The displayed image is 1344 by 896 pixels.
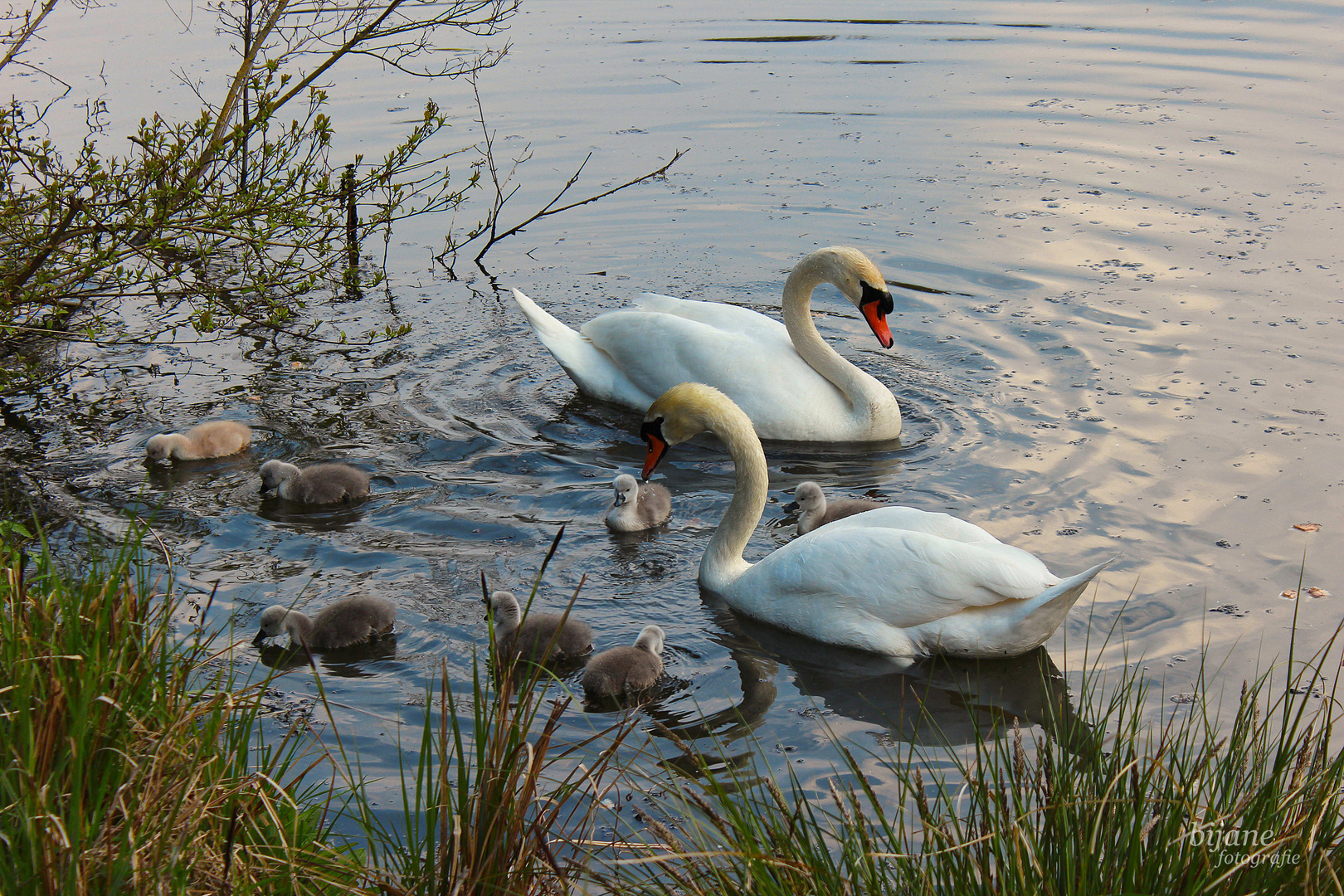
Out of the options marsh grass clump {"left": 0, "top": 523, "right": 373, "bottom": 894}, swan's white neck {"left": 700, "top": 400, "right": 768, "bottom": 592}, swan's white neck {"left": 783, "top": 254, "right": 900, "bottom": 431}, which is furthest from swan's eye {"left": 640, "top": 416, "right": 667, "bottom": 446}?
marsh grass clump {"left": 0, "top": 523, "right": 373, "bottom": 894}

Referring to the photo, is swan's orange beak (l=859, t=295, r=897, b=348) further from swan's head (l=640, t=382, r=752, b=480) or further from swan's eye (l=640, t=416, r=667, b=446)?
swan's eye (l=640, t=416, r=667, b=446)

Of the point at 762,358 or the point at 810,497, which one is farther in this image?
the point at 762,358


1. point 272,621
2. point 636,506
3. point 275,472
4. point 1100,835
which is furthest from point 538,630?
point 1100,835

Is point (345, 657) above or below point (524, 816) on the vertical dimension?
below

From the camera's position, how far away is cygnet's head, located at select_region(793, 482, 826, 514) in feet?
20.6

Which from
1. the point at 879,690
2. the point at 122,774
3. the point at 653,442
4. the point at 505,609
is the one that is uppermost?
the point at 122,774

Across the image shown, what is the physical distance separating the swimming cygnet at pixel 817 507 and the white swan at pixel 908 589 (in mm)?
859

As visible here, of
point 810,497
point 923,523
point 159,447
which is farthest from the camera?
point 159,447

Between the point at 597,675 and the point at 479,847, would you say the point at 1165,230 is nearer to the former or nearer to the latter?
the point at 597,675

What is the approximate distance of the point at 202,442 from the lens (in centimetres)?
702

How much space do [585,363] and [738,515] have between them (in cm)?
264

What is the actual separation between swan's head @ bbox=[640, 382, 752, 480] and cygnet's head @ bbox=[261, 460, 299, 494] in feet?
6.28

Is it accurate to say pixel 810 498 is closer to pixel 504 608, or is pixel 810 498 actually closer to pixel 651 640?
pixel 651 640

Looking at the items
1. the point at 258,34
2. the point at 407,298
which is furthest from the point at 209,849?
the point at 407,298
